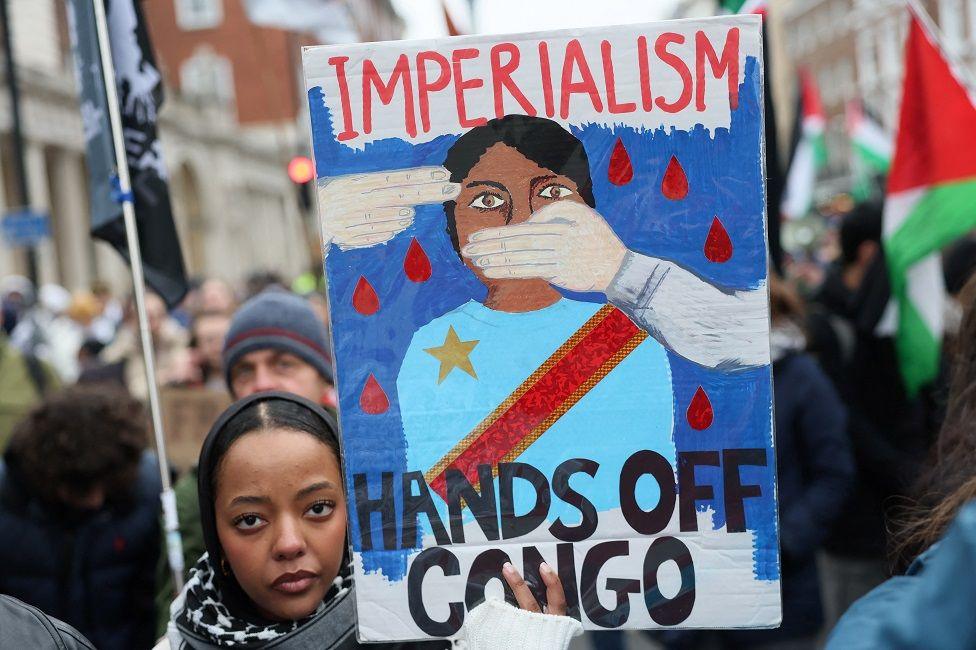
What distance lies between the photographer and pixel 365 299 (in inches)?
72.9

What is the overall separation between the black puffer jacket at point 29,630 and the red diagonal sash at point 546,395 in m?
0.67

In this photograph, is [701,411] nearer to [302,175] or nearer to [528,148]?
[528,148]

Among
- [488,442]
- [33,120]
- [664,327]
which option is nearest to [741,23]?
[664,327]

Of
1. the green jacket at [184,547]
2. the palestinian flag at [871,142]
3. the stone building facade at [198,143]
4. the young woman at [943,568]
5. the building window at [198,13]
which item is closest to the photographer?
the young woman at [943,568]

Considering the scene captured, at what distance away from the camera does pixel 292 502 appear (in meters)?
2.03

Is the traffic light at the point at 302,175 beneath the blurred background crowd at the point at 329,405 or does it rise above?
above

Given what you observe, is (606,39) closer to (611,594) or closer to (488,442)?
(488,442)

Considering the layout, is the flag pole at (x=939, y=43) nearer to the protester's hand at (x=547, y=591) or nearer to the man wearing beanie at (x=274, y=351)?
the man wearing beanie at (x=274, y=351)

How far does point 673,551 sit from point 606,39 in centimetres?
89

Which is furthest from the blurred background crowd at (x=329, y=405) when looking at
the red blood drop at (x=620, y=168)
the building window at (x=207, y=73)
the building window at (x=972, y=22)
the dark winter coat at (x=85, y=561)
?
the building window at (x=207, y=73)

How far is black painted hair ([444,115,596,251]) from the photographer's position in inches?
71.5

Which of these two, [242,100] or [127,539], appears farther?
[242,100]

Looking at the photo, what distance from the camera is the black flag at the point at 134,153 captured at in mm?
3164

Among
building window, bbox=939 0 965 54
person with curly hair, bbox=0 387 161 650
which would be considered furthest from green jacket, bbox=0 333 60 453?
building window, bbox=939 0 965 54
